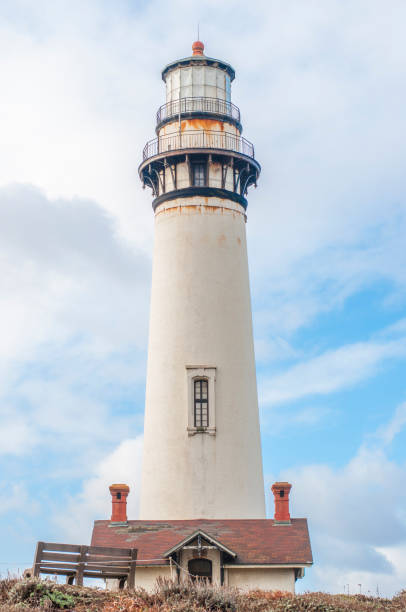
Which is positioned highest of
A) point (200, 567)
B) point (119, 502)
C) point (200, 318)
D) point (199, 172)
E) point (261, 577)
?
point (199, 172)

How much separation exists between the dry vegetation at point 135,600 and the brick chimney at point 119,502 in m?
10.6

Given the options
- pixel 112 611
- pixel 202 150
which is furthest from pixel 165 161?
pixel 112 611

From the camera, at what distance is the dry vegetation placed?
57.2 ft

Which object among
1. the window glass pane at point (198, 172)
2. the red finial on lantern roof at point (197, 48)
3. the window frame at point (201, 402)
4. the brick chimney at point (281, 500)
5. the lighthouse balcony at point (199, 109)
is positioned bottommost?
the brick chimney at point (281, 500)

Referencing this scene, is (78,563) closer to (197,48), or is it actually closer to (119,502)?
(119,502)

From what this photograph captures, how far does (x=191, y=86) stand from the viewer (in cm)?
3522

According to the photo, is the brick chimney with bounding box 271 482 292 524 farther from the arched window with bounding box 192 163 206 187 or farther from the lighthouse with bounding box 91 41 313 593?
the arched window with bounding box 192 163 206 187

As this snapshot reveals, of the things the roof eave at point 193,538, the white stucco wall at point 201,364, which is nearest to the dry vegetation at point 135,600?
the roof eave at point 193,538

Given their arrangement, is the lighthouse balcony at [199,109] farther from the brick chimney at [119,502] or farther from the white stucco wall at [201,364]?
the brick chimney at [119,502]

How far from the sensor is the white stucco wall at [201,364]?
1203 inches

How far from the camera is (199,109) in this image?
34781 mm

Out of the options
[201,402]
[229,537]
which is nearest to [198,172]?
[201,402]

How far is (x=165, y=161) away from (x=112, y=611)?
788 inches

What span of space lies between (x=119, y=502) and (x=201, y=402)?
4407 mm
